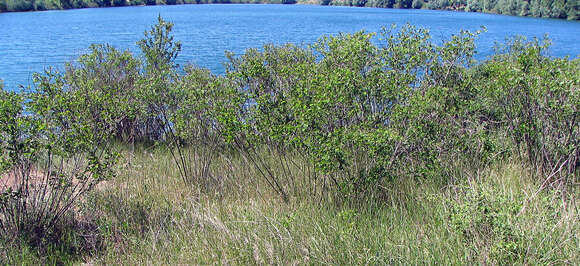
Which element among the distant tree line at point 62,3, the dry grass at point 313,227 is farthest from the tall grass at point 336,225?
the distant tree line at point 62,3

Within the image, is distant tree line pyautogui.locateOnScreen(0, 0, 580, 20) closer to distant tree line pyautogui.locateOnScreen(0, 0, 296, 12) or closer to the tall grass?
distant tree line pyautogui.locateOnScreen(0, 0, 296, 12)

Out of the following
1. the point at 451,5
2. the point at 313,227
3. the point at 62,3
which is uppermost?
the point at 451,5

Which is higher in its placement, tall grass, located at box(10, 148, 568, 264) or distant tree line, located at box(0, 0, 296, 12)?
distant tree line, located at box(0, 0, 296, 12)

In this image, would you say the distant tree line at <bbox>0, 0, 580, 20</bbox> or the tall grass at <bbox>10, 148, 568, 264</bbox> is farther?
the distant tree line at <bbox>0, 0, 580, 20</bbox>

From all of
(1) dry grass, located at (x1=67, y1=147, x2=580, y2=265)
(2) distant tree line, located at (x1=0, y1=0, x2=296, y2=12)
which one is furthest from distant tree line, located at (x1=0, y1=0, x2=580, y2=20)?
(1) dry grass, located at (x1=67, y1=147, x2=580, y2=265)

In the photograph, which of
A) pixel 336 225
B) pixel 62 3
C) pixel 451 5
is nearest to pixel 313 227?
pixel 336 225

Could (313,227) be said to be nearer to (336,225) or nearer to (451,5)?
(336,225)

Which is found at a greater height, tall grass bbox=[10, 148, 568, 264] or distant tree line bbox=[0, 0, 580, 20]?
distant tree line bbox=[0, 0, 580, 20]

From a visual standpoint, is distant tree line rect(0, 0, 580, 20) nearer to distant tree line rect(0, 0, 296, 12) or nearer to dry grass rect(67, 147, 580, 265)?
distant tree line rect(0, 0, 296, 12)

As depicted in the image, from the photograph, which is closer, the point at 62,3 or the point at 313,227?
the point at 313,227

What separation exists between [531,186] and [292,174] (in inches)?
114

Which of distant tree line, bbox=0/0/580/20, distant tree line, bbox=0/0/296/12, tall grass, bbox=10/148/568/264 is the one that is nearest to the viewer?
tall grass, bbox=10/148/568/264

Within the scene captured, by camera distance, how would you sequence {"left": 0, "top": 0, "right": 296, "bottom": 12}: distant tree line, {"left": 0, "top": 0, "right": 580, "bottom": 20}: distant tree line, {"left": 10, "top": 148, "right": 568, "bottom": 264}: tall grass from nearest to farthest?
{"left": 10, "top": 148, "right": 568, "bottom": 264}: tall grass < {"left": 0, "top": 0, "right": 580, "bottom": 20}: distant tree line < {"left": 0, "top": 0, "right": 296, "bottom": 12}: distant tree line

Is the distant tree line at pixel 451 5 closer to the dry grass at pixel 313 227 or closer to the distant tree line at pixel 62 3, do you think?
the distant tree line at pixel 62 3
